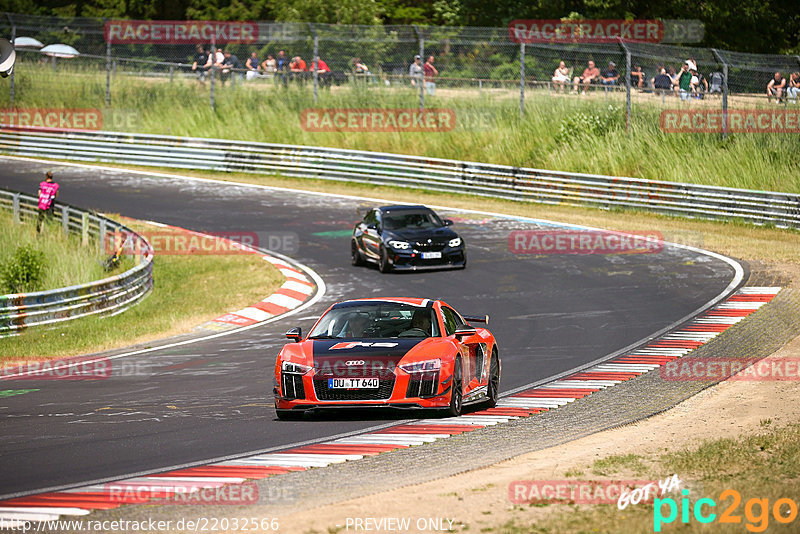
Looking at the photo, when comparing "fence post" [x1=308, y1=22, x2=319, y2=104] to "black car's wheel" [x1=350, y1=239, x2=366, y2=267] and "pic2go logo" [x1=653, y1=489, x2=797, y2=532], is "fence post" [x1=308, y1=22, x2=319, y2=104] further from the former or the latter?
"pic2go logo" [x1=653, y1=489, x2=797, y2=532]

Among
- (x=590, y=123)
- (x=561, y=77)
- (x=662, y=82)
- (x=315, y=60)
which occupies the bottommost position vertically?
(x=590, y=123)

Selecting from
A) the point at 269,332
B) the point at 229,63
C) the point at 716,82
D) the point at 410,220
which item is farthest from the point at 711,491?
the point at 229,63

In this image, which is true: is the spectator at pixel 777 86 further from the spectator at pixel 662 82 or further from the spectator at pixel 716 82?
the spectator at pixel 662 82

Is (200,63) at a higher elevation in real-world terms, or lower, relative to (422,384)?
higher

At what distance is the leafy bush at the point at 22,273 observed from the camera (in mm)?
23016

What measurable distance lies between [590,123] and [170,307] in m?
16.2

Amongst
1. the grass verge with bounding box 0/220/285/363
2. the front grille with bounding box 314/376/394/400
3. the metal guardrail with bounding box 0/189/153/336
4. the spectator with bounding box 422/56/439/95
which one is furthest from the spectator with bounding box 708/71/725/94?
the front grille with bounding box 314/376/394/400

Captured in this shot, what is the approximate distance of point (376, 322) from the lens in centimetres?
1278

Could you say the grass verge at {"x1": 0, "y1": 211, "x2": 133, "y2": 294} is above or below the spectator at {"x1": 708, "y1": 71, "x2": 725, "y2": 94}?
below

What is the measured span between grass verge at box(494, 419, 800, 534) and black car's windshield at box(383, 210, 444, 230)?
1441 cm

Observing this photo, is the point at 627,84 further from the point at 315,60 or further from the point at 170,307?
the point at 170,307

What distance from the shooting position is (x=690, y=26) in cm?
5184

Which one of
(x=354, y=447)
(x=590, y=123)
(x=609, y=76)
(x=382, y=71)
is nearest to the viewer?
(x=354, y=447)

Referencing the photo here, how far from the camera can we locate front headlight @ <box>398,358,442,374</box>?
1147cm
